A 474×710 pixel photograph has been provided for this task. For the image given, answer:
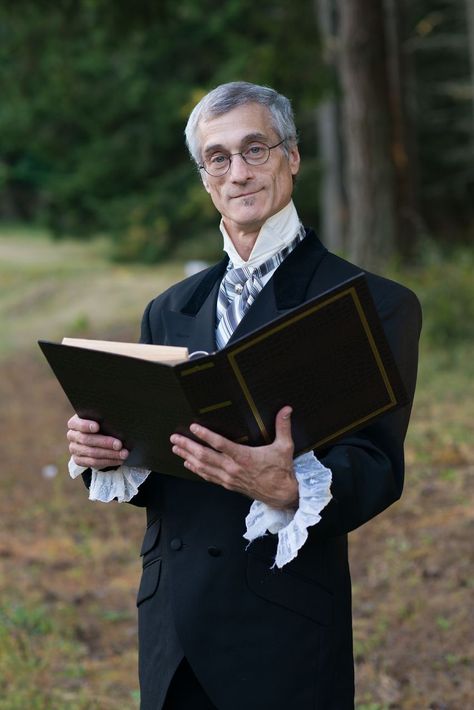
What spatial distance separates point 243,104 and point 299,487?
2.98ft

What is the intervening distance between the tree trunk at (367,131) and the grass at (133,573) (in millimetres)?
849

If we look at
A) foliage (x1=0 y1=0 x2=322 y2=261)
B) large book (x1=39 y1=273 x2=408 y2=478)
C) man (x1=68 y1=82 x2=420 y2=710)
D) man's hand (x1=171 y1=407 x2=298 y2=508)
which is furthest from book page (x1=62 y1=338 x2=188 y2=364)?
foliage (x1=0 y1=0 x2=322 y2=261)

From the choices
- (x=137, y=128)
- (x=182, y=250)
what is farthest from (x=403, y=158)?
(x=137, y=128)

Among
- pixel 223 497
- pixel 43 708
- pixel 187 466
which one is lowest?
pixel 43 708

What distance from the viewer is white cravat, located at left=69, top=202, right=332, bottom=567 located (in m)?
2.25

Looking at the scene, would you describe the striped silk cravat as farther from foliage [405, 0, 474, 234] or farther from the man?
foliage [405, 0, 474, 234]

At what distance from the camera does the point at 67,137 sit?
23.4 meters

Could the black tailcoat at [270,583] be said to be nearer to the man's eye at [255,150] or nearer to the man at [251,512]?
the man at [251,512]

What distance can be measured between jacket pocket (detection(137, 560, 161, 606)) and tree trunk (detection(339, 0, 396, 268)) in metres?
9.33

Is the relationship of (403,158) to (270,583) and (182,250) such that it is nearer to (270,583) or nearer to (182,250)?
(182,250)

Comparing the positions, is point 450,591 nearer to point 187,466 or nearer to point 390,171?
point 187,466

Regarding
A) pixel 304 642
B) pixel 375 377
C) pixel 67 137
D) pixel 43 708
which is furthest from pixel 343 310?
pixel 67 137

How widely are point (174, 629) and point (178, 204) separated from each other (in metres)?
19.2

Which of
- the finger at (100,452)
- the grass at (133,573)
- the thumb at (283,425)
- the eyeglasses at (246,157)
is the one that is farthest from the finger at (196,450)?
the grass at (133,573)
